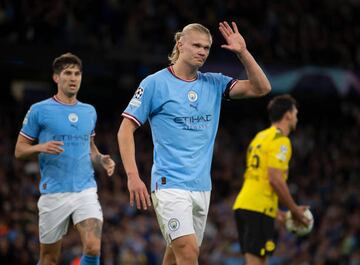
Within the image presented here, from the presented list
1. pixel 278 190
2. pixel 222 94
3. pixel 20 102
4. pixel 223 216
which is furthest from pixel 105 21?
pixel 222 94

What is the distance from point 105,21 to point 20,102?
11.1 feet

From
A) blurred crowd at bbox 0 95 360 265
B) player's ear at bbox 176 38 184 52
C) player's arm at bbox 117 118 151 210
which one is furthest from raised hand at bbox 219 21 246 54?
blurred crowd at bbox 0 95 360 265

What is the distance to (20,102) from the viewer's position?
19.7m

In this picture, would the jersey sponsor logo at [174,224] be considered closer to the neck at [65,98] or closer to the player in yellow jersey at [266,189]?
the neck at [65,98]

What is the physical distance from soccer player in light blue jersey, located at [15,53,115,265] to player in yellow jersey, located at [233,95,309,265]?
189cm

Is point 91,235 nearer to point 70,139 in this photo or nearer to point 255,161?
point 70,139

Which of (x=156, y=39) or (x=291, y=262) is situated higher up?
(x=156, y=39)

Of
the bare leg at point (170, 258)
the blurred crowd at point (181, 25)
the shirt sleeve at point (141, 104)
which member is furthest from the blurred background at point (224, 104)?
the shirt sleeve at point (141, 104)

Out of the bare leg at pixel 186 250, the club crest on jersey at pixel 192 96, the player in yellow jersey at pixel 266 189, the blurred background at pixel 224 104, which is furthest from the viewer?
the blurred background at pixel 224 104

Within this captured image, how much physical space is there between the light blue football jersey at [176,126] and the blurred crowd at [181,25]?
378 inches

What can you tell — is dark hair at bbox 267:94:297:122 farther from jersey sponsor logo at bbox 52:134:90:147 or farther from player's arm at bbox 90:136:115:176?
jersey sponsor logo at bbox 52:134:90:147

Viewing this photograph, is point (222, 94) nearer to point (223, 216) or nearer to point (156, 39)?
point (223, 216)

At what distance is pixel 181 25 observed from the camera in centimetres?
1900

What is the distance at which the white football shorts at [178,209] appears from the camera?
22.3 feet
